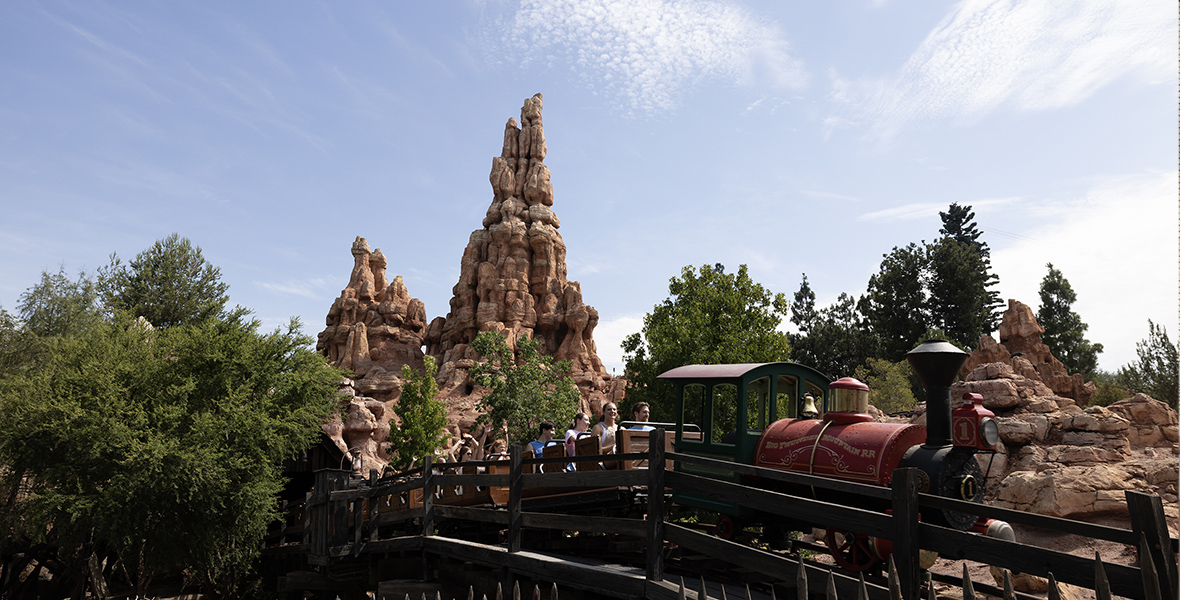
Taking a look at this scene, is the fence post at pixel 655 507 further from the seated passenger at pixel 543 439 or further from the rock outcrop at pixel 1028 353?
the rock outcrop at pixel 1028 353

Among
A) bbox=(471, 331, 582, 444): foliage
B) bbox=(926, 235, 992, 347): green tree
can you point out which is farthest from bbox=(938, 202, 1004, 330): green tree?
bbox=(471, 331, 582, 444): foliage

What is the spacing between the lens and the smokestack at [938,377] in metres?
8.95

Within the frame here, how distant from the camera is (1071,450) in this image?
59.3 feet

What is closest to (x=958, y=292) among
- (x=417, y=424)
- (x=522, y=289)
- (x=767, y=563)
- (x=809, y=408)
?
(x=522, y=289)

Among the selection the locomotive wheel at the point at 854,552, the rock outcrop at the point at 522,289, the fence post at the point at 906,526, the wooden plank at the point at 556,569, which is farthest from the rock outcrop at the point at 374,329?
the fence post at the point at 906,526

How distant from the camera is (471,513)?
10.6 m

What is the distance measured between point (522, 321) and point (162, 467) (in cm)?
4380

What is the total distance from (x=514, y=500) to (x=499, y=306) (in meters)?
49.3

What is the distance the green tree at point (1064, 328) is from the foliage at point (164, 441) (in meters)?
53.0

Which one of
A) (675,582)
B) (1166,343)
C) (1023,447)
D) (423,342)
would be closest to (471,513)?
(675,582)

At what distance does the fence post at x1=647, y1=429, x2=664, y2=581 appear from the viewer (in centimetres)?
758

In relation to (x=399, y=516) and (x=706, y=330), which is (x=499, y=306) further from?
(x=399, y=516)

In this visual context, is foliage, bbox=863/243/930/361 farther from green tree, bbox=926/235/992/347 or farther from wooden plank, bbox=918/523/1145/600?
wooden plank, bbox=918/523/1145/600

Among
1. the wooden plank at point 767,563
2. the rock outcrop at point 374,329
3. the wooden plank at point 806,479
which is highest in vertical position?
the rock outcrop at point 374,329
